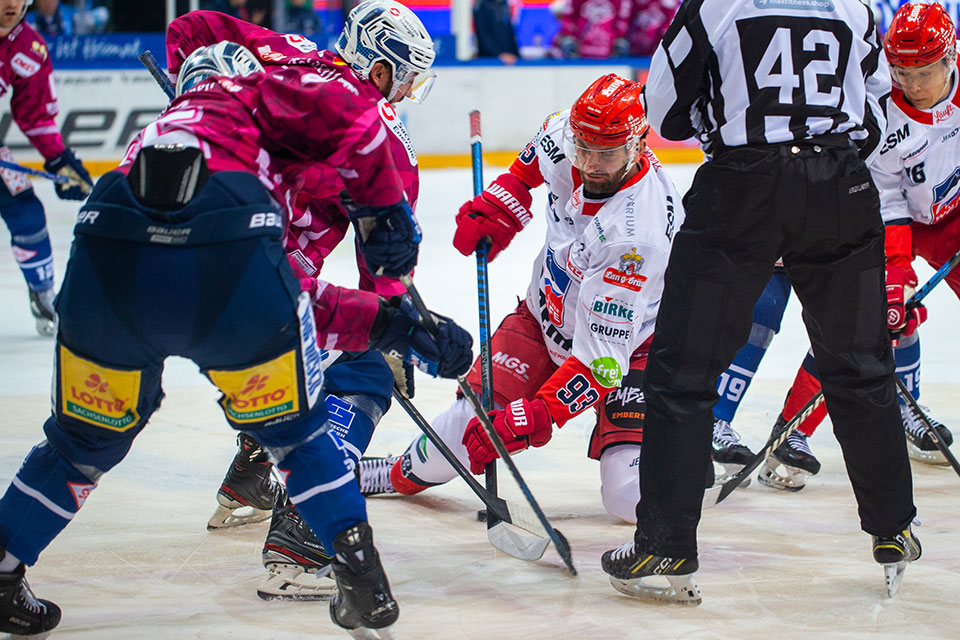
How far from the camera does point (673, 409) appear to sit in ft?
7.20

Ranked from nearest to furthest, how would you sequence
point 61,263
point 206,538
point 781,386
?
point 206,538
point 781,386
point 61,263

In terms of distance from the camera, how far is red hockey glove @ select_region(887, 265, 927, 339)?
2.86 metres

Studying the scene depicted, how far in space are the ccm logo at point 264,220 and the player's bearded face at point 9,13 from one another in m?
3.35

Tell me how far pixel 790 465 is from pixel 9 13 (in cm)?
365

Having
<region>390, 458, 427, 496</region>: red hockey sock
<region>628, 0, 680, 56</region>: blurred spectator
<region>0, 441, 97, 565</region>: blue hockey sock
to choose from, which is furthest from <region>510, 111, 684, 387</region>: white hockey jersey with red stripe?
<region>628, 0, 680, 56</region>: blurred spectator

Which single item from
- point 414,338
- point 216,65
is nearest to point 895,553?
point 414,338

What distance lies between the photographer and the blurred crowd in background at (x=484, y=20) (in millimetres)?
9391

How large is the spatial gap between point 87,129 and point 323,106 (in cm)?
746

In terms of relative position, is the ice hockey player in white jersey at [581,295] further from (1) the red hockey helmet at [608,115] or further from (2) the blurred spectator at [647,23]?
(2) the blurred spectator at [647,23]

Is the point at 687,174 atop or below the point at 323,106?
below

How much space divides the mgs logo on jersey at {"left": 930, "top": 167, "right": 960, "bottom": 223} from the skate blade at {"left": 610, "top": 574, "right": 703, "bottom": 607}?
1.53m

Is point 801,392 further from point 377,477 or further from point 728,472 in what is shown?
point 377,477

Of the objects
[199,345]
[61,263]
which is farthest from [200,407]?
[61,263]

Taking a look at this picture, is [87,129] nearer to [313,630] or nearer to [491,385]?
[491,385]
